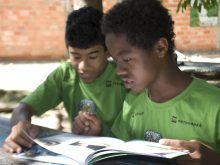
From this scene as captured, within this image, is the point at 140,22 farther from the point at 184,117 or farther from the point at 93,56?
the point at 93,56

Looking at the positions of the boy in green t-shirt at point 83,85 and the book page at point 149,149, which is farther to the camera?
the boy in green t-shirt at point 83,85

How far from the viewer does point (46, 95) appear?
2.07 metres

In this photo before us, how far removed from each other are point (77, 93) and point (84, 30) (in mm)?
350

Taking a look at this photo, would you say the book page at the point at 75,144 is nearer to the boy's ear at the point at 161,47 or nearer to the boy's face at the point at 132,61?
the boy's face at the point at 132,61

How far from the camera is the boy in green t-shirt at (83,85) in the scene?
1.89m

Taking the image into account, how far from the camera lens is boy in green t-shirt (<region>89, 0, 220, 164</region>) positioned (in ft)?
4.92

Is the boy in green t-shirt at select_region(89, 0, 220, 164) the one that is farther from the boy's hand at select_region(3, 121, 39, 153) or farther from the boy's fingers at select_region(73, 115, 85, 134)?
the boy's hand at select_region(3, 121, 39, 153)

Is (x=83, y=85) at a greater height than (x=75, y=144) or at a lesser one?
greater

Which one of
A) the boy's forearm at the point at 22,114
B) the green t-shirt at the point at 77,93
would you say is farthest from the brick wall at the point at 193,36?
the boy's forearm at the point at 22,114

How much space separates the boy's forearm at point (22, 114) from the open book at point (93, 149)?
0.22 meters

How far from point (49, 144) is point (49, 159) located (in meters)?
0.11

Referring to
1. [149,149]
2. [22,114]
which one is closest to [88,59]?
[22,114]

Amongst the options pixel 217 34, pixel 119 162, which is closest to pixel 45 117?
pixel 119 162

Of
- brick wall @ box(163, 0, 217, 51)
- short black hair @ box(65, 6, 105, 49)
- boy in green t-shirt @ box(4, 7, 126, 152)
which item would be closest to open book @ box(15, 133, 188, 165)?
boy in green t-shirt @ box(4, 7, 126, 152)
